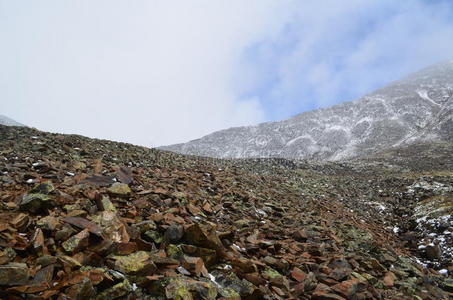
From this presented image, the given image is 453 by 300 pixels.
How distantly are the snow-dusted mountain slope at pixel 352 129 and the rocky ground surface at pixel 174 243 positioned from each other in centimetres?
8997

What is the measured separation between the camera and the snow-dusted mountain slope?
101 metres

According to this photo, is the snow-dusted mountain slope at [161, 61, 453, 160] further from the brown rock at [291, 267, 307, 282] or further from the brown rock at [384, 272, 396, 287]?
the brown rock at [291, 267, 307, 282]

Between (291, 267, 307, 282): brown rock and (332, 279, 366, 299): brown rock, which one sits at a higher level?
(291, 267, 307, 282): brown rock

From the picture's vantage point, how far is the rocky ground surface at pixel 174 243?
175 inches

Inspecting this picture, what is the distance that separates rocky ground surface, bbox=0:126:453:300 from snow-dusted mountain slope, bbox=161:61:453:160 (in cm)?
8997

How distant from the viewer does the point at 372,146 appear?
322ft

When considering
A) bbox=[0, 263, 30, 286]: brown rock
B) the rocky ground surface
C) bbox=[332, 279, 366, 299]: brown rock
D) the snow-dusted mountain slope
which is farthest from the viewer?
the snow-dusted mountain slope

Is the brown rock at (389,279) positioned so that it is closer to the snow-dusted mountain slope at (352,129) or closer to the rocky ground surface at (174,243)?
the rocky ground surface at (174,243)

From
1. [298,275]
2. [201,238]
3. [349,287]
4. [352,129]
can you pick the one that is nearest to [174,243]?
[201,238]

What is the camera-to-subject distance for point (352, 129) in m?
121

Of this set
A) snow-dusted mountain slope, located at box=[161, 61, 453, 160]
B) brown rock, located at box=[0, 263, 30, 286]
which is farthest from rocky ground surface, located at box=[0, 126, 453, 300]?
snow-dusted mountain slope, located at box=[161, 61, 453, 160]

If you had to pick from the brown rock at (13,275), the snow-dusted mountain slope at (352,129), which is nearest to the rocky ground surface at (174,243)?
the brown rock at (13,275)

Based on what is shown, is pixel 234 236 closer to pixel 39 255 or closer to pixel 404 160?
pixel 39 255

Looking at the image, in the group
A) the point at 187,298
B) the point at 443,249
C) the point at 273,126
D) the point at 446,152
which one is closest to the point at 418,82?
the point at 273,126
